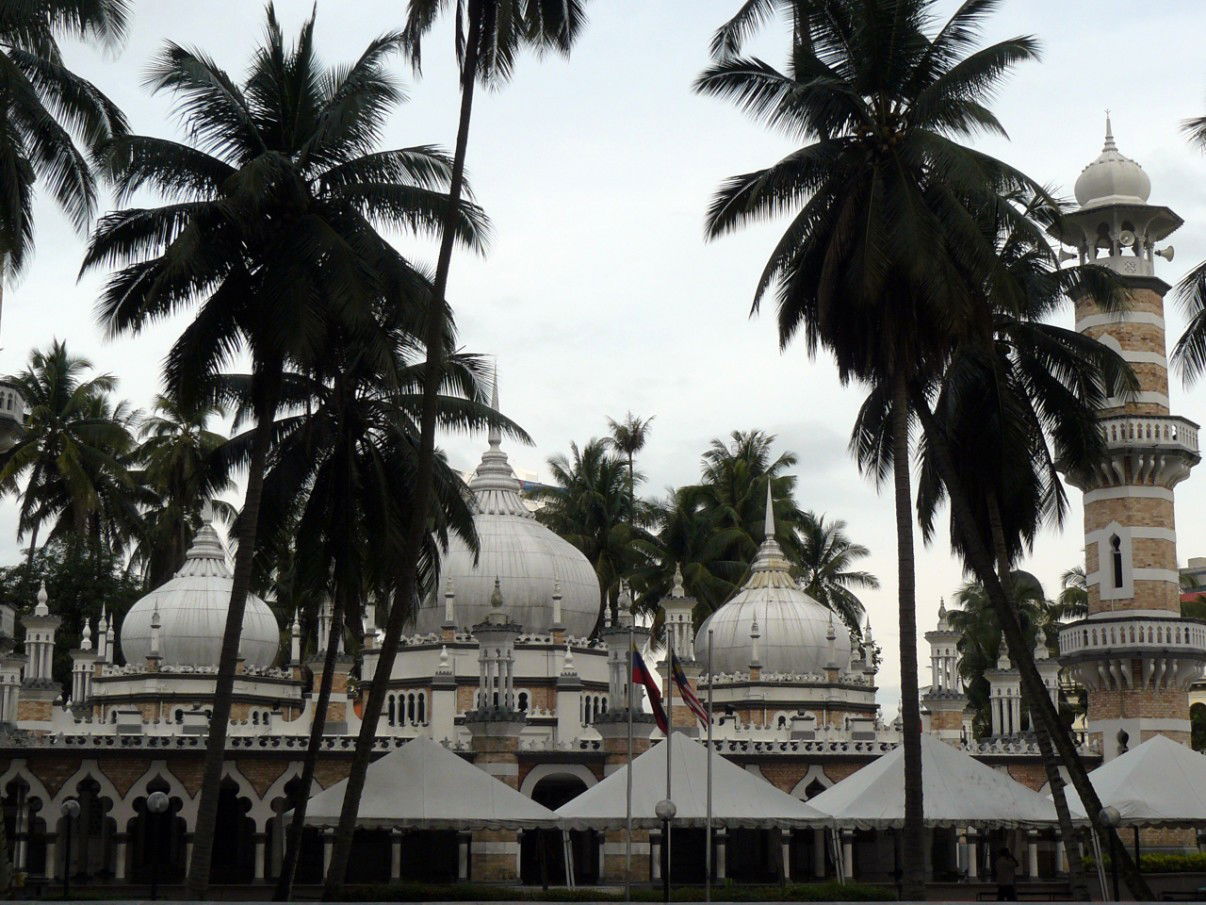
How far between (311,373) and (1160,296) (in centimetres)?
2543

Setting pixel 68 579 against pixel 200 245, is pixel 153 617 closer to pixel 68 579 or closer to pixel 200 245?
pixel 68 579

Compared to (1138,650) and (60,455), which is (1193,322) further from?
(60,455)

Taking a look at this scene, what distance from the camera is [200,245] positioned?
26.5 metres

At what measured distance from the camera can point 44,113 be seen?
23812mm

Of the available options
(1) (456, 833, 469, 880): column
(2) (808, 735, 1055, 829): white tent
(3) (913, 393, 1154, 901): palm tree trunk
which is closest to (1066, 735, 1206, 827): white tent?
(2) (808, 735, 1055, 829): white tent

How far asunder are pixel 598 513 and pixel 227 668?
45.7 meters

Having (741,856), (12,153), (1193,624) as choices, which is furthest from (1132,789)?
(12,153)

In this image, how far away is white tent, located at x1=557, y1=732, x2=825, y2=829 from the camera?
32.4 meters

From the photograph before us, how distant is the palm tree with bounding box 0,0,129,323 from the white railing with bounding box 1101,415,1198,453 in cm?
2807

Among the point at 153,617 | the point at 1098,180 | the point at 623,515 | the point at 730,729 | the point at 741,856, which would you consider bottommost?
the point at 741,856

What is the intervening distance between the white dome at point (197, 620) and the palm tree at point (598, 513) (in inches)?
602

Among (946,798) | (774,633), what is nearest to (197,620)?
(774,633)

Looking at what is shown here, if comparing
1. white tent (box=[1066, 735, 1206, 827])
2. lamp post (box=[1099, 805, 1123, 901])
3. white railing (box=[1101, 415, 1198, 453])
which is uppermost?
white railing (box=[1101, 415, 1198, 453])

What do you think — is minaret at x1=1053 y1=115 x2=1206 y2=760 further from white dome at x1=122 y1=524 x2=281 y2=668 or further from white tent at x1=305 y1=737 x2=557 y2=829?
white dome at x1=122 y1=524 x2=281 y2=668
